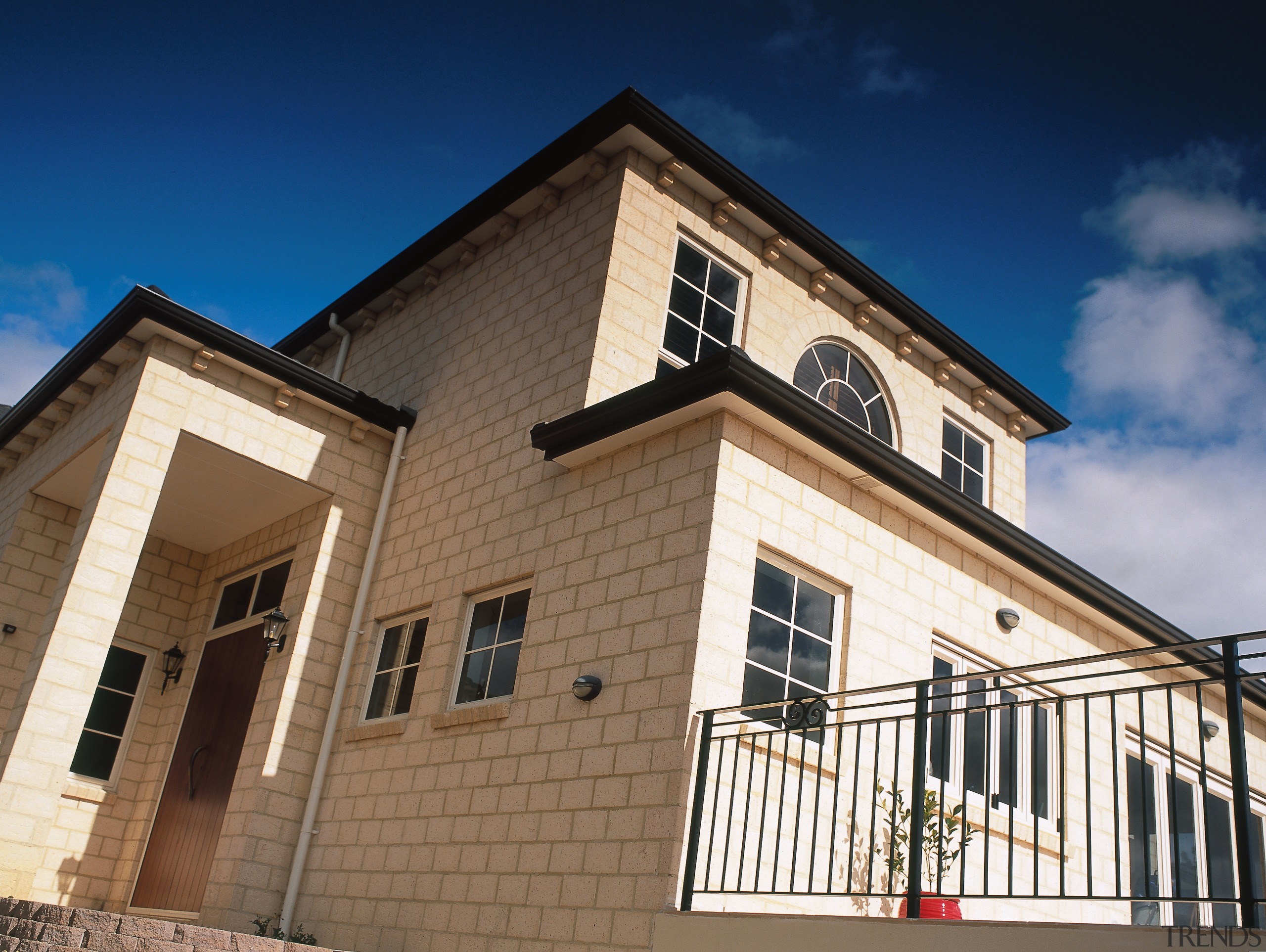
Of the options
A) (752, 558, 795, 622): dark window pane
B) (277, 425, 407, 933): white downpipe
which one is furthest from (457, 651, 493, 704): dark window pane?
(752, 558, 795, 622): dark window pane

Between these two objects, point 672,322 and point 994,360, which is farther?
point 994,360

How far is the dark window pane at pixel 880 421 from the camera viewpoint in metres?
9.02

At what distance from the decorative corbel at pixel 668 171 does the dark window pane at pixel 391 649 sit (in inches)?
165

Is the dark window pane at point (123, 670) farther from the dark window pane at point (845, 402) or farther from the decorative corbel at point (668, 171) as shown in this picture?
the dark window pane at point (845, 402)

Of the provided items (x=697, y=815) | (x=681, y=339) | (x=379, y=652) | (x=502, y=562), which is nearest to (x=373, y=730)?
(x=379, y=652)

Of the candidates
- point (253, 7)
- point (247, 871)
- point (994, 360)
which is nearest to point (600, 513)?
point (247, 871)

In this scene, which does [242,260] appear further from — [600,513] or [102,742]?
[600,513]

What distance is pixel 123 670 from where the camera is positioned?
31.9 ft

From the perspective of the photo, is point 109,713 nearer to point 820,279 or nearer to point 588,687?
point 588,687

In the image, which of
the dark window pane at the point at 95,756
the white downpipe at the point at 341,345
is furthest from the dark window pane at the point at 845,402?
the dark window pane at the point at 95,756

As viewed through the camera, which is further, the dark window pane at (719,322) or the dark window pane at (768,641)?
the dark window pane at (719,322)

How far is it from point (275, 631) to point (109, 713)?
316cm

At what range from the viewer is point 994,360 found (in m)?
10.1

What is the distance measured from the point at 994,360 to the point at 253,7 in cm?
821
